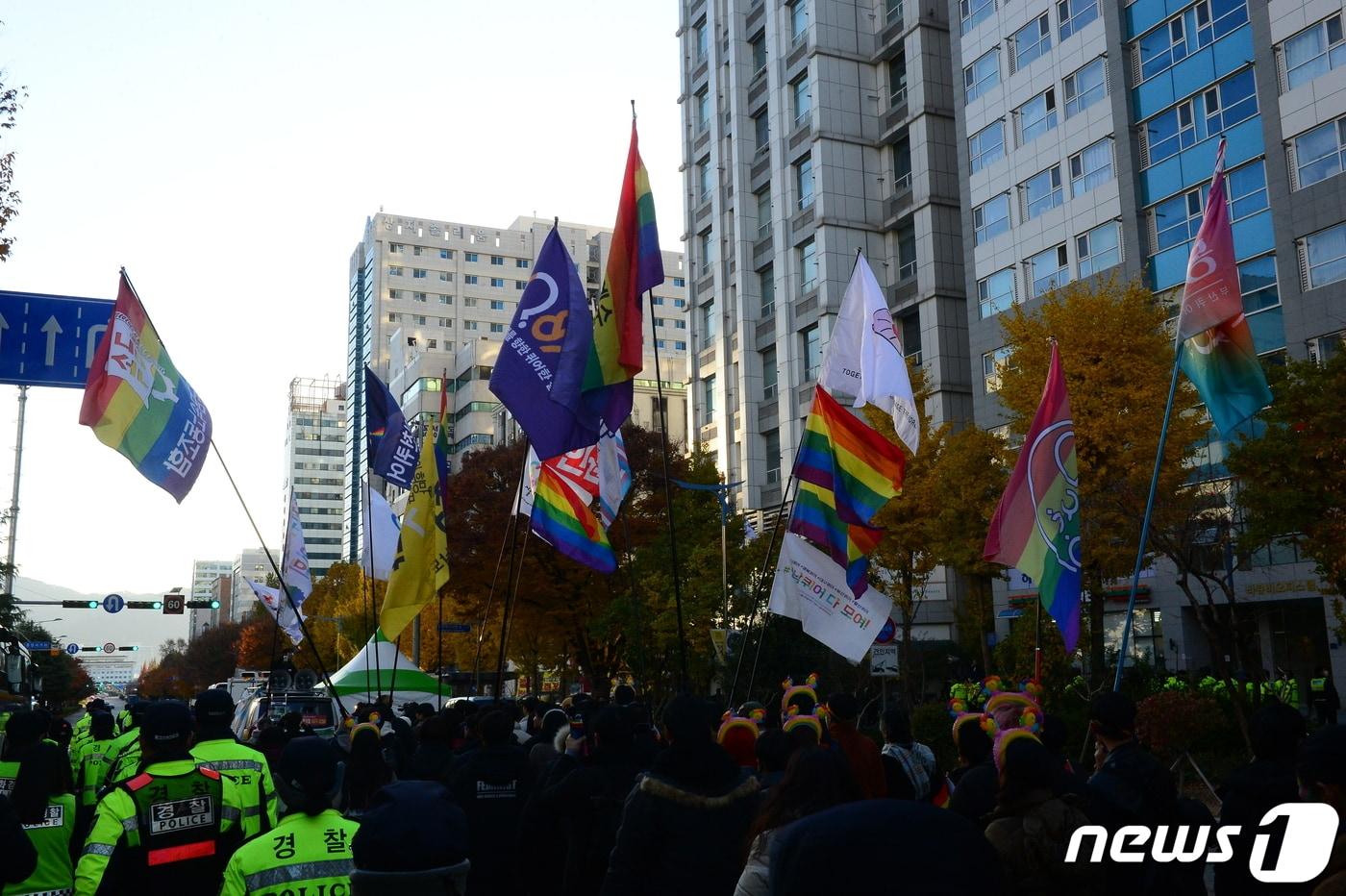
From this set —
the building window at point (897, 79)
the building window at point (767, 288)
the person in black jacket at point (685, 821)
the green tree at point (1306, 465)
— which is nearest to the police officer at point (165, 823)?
the person in black jacket at point (685, 821)

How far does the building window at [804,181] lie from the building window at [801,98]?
1.73 m

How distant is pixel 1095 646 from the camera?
30500mm

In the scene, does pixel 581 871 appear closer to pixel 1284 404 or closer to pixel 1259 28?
pixel 1284 404

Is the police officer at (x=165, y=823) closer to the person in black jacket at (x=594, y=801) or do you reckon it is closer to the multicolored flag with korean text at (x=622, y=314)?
the person in black jacket at (x=594, y=801)

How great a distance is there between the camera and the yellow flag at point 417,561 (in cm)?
1505

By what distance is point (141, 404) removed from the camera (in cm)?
1175

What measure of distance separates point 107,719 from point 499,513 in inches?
1293

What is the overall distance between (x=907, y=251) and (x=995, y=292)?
7.75 metres

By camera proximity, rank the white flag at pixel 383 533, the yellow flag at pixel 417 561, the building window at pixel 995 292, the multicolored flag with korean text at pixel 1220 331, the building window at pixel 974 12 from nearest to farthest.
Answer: the multicolored flag with korean text at pixel 1220 331 → the yellow flag at pixel 417 561 → the white flag at pixel 383 533 → the building window at pixel 995 292 → the building window at pixel 974 12

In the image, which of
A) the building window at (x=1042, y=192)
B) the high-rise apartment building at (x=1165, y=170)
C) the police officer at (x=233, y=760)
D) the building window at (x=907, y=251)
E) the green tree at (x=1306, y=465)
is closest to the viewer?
the police officer at (x=233, y=760)

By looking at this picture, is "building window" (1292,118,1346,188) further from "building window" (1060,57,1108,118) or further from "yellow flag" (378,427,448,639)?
"yellow flag" (378,427,448,639)

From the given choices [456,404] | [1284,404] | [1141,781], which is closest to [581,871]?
[1141,781]

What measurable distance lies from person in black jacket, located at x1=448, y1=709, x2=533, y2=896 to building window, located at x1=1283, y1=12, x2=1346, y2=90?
107 feet

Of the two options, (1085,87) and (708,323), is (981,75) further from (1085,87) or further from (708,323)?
(708,323)
